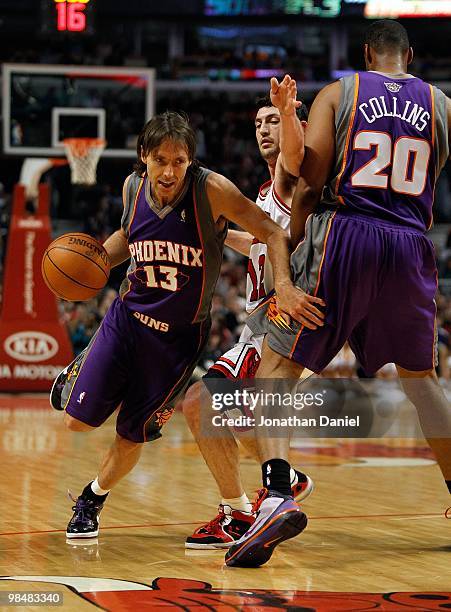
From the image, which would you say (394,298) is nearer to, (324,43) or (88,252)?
(88,252)

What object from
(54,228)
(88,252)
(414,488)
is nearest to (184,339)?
(88,252)

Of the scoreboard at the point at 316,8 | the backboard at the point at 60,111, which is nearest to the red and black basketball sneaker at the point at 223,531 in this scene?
the backboard at the point at 60,111

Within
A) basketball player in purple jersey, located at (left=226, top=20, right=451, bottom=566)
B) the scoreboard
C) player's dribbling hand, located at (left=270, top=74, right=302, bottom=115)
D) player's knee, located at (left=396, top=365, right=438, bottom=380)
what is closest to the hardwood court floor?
basketball player in purple jersey, located at (left=226, top=20, right=451, bottom=566)

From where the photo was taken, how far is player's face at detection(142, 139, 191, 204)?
4.42 meters

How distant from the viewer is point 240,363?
4.88 metres

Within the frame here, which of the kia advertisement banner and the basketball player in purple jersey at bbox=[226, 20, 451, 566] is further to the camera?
the kia advertisement banner

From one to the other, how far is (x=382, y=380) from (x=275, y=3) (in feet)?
51.5

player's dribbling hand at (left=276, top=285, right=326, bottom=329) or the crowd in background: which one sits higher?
player's dribbling hand at (left=276, top=285, right=326, bottom=329)

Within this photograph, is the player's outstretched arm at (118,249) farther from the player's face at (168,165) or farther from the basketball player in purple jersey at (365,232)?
the basketball player in purple jersey at (365,232)

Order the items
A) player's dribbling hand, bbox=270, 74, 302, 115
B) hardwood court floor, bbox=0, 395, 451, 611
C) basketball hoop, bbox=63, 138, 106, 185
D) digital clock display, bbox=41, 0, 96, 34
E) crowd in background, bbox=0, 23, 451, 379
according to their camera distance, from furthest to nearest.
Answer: crowd in background, bbox=0, 23, 451, 379 → basketball hoop, bbox=63, 138, 106, 185 → digital clock display, bbox=41, 0, 96, 34 → player's dribbling hand, bbox=270, 74, 302, 115 → hardwood court floor, bbox=0, 395, 451, 611

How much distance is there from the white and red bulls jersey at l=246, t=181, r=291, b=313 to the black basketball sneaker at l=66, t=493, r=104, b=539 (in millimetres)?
1311

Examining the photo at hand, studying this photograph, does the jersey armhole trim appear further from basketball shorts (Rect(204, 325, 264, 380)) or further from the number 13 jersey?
basketball shorts (Rect(204, 325, 264, 380))

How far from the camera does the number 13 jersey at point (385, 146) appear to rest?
4.07 metres

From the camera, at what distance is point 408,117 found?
4098 mm
